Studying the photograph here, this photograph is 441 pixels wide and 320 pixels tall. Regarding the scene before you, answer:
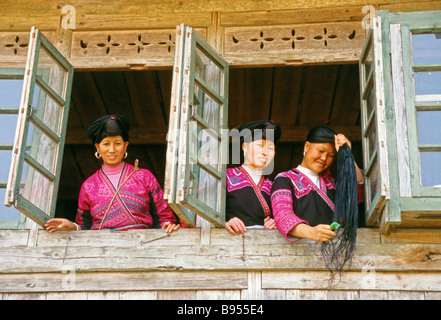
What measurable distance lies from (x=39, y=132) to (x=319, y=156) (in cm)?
182

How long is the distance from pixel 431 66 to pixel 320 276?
1.43 m

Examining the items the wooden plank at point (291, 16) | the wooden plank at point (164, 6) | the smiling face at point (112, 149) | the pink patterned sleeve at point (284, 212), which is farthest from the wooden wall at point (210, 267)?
the wooden plank at point (164, 6)

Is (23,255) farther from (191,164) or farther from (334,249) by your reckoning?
(334,249)

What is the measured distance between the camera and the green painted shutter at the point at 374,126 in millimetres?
4590

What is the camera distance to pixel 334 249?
15.6 ft

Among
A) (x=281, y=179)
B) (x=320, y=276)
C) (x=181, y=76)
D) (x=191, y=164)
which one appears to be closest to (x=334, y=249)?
(x=320, y=276)

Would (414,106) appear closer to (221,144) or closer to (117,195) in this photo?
(221,144)

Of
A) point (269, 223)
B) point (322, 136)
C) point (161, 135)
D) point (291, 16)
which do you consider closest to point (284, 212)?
point (269, 223)

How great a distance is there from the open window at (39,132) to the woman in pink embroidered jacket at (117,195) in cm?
27

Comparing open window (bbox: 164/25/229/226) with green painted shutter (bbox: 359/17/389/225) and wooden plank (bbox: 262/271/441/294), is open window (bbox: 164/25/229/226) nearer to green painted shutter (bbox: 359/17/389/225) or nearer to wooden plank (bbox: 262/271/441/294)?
wooden plank (bbox: 262/271/441/294)

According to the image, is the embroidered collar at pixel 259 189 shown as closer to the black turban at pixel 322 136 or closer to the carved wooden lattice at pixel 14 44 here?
the black turban at pixel 322 136

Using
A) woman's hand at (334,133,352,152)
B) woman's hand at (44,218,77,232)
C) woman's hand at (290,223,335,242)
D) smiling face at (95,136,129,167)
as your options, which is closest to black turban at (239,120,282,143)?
woman's hand at (334,133,352,152)

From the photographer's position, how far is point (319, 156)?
5426 millimetres

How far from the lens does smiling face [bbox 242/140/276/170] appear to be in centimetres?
549
